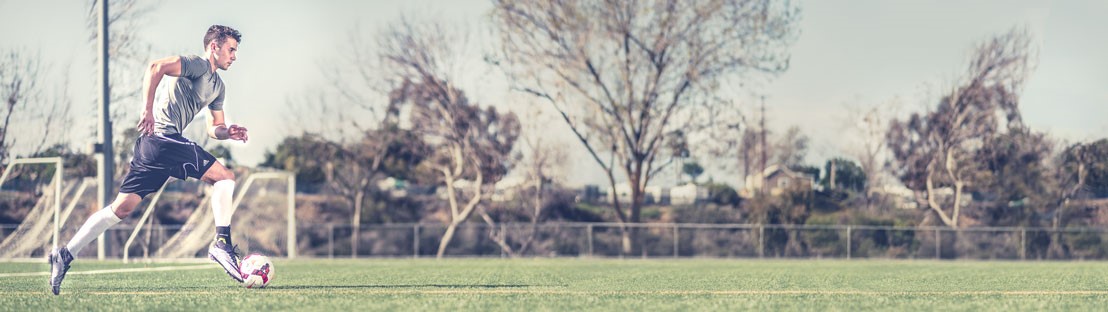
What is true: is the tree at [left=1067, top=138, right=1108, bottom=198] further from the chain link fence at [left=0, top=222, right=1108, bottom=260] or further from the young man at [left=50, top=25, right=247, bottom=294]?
the young man at [left=50, top=25, right=247, bottom=294]

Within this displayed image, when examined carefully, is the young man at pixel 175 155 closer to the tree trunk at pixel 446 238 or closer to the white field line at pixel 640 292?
the white field line at pixel 640 292

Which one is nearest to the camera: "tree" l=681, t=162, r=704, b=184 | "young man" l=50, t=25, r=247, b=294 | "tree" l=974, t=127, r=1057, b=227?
"young man" l=50, t=25, r=247, b=294

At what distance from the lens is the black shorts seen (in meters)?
8.74

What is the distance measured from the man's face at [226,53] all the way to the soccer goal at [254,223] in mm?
11346

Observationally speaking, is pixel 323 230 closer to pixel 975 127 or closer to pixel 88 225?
pixel 975 127

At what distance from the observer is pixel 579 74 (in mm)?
36625

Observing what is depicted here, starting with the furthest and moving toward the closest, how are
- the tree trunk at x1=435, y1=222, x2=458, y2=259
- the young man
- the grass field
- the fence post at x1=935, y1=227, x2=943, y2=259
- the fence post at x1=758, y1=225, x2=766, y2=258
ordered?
the tree trunk at x1=435, y1=222, x2=458, y2=259
the fence post at x1=935, y1=227, x2=943, y2=259
the fence post at x1=758, y1=225, x2=766, y2=258
the young man
the grass field

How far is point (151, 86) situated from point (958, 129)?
121ft

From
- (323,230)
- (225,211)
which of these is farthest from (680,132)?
(225,211)

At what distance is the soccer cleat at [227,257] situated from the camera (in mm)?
8875

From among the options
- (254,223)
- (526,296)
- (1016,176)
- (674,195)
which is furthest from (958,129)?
(526,296)

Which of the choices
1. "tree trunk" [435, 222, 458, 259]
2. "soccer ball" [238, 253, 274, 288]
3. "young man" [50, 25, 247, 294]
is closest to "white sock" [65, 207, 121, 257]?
"young man" [50, 25, 247, 294]

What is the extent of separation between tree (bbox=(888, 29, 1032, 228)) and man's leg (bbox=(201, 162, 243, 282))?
35.6 meters

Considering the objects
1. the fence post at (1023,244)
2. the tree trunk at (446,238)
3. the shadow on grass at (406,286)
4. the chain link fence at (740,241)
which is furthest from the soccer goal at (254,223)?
→ the fence post at (1023,244)
